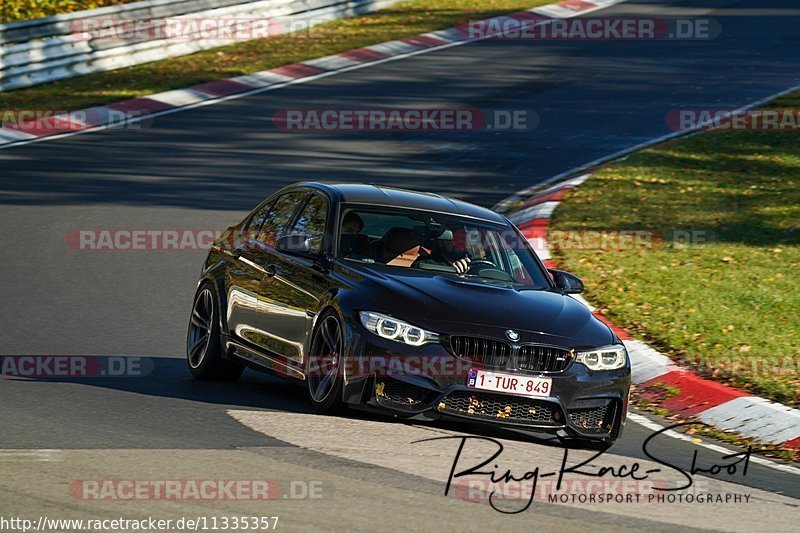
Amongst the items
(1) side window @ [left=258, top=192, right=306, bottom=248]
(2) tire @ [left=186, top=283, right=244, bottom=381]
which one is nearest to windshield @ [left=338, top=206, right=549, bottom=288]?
(1) side window @ [left=258, top=192, right=306, bottom=248]

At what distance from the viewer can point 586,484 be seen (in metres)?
7.81

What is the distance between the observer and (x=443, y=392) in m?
8.46

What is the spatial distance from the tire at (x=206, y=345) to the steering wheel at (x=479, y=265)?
1842 millimetres

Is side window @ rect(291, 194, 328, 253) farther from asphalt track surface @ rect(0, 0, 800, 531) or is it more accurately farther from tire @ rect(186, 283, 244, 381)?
asphalt track surface @ rect(0, 0, 800, 531)

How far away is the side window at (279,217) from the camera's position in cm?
1056

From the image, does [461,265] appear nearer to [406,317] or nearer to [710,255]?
[406,317]

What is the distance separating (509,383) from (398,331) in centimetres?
72

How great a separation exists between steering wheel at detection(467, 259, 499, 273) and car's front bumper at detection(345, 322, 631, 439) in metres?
1.33

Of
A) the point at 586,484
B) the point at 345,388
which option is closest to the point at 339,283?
the point at 345,388

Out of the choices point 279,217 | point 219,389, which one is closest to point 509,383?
point 219,389

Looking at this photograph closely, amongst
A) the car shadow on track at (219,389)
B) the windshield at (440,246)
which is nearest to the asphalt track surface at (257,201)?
the car shadow on track at (219,389)

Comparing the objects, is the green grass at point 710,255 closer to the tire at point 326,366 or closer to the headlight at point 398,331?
the headlight at point 398,331

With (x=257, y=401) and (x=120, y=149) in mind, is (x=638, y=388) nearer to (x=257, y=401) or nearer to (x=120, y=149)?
(x=257, y=401)

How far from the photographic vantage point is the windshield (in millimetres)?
9797
